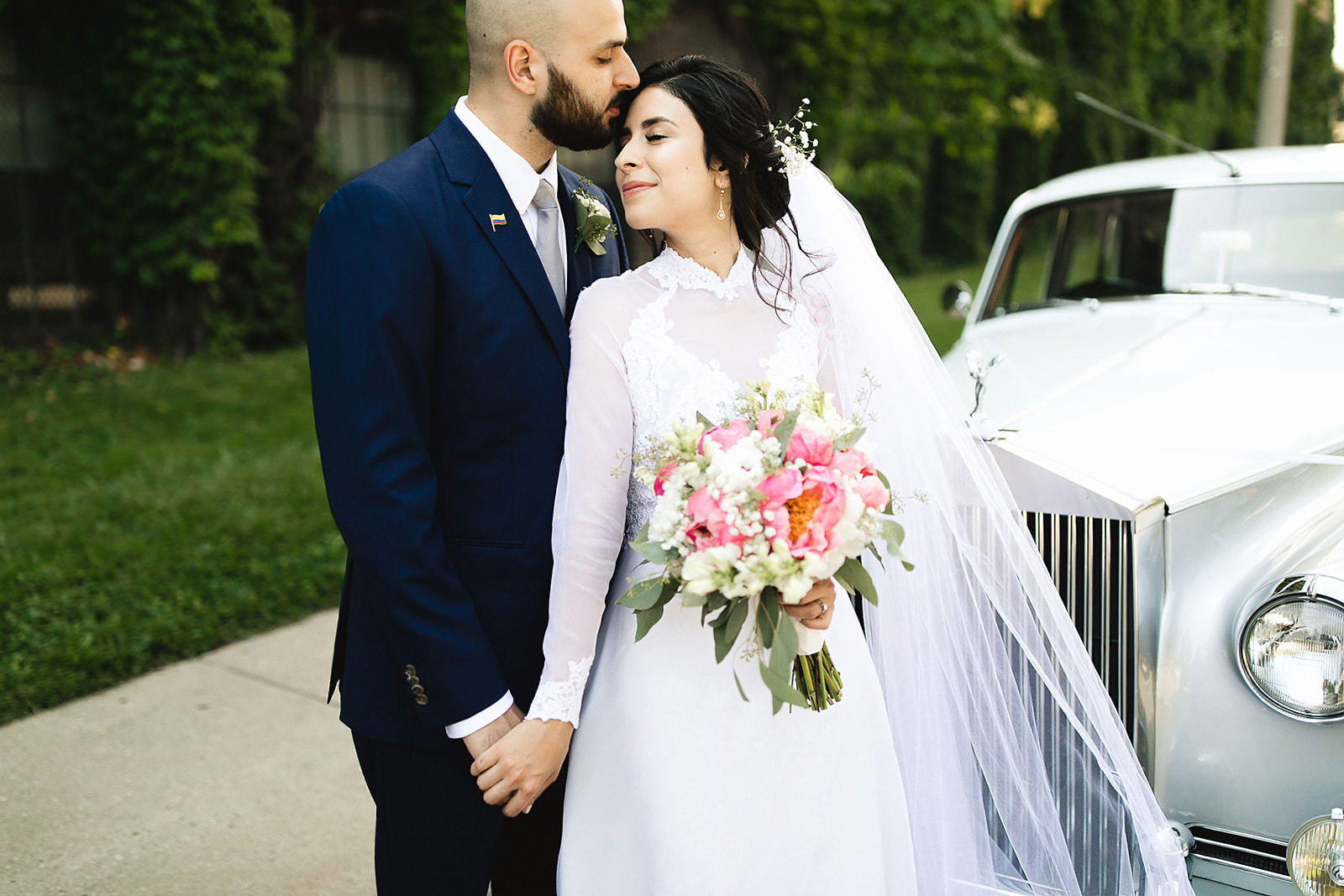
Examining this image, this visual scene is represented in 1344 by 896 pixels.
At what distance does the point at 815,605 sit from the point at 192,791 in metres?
2.61

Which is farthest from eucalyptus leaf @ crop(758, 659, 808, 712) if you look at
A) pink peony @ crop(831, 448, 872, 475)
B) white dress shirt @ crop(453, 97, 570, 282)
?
white dress shirt @ crop(453, 97, 570, 282)

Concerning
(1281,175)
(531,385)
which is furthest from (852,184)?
(531,385)

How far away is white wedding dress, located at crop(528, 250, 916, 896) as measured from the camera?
2.06m

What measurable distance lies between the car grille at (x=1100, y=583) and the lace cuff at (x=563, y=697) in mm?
1209

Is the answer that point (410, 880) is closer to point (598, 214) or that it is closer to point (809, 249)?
point (598, 214)

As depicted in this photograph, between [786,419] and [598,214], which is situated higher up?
[598,214]

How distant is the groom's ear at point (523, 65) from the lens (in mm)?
2139

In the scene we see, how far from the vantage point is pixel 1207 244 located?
3900mm

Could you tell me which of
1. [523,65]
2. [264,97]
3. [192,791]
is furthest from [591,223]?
[264,97]

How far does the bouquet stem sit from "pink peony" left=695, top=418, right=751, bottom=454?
19.1 inches

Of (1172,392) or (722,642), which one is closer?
(722,642)

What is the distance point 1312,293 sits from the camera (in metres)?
3.60

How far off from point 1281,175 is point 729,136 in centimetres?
259

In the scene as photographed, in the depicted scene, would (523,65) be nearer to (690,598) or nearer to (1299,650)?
(690,598)
